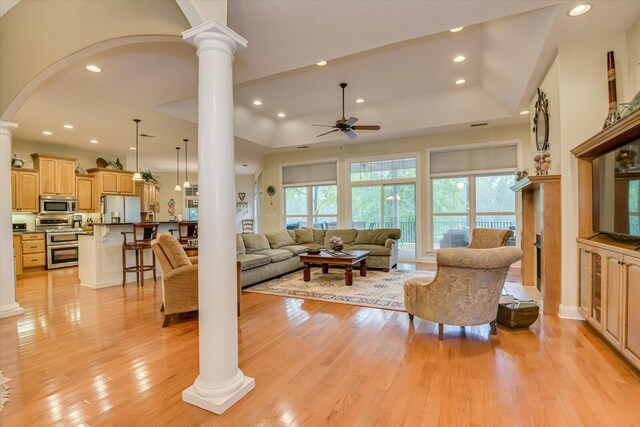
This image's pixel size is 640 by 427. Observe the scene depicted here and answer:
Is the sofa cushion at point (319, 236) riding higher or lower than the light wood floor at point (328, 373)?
higher

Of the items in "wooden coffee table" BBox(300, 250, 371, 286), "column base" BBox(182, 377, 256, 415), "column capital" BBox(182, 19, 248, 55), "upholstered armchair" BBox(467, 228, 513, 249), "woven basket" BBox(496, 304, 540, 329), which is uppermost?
"column capital" BBox(182, 19, 248, 55)

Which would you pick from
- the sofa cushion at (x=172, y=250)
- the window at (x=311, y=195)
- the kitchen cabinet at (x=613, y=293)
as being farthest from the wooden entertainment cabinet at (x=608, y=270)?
the window at (x=311, y=195)

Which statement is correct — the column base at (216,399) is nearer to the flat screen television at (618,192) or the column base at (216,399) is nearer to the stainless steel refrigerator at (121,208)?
the flat screen television at (618,192)

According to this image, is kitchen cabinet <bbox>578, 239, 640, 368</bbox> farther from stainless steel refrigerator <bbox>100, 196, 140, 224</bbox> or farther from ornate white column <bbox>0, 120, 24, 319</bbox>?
stainless steel refrigerator <bbox>100, 196, 140, 224</bbox>

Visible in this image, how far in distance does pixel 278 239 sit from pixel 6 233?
163 inches

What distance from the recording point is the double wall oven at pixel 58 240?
7.05 meters

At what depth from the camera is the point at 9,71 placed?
139 inches

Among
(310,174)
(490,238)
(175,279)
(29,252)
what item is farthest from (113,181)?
(490,238)

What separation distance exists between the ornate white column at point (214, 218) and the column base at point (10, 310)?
333 centimetres

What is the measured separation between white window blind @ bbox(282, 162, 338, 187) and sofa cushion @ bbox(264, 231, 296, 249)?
220 cm

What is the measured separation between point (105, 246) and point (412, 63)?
19.2 ft

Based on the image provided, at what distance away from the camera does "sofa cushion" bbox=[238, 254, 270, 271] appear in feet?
16.0

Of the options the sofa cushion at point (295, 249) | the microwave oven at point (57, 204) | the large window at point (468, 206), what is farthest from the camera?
the microwave oven at point (57, 204)

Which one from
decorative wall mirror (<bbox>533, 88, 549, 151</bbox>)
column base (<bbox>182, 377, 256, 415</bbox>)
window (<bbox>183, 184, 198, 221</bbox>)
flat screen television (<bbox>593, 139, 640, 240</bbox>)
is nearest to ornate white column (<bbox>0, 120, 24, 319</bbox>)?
column base (<bbox>182, 377, 256, 415</bbox>)
